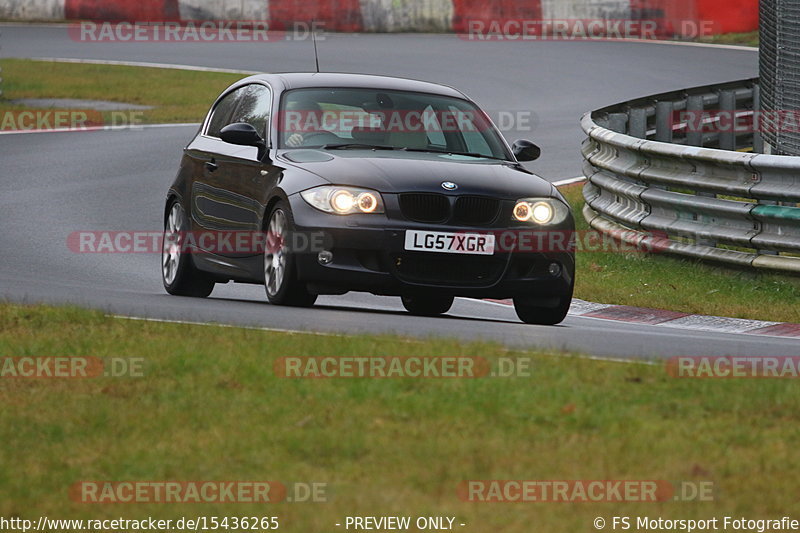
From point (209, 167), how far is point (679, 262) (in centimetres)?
424

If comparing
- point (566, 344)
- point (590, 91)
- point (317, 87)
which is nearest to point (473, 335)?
point (566, 344)

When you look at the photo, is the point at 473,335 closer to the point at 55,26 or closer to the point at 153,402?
the point at 153,402

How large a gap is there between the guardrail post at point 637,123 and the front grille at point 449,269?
9099mm

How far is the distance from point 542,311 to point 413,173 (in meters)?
1.35

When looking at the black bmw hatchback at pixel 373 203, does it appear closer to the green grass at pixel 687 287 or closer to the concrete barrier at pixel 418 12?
the green grass at pixel 687 287

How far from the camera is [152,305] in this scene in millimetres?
10148

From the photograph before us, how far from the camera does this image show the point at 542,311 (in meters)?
10.5

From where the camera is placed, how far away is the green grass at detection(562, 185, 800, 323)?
11.9 m

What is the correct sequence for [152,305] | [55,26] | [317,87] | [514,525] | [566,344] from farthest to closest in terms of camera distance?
1. [55,26]
2. [317,87]
3. [152,305]
4. [566,344]
5. [514,525]

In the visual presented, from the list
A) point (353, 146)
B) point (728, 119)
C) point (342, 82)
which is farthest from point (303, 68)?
point (353, 146)

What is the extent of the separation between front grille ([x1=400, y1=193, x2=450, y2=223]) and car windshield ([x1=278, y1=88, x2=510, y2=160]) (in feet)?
2.91

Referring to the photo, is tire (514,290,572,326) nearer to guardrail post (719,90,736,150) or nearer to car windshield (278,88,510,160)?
car windshield (278,88,510,160)

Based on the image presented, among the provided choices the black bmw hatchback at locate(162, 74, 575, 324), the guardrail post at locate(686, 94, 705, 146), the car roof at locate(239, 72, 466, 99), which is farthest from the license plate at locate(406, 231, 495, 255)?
the guardrail post at locate(686, 94, 705, 146)

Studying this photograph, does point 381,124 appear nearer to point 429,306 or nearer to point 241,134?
point 241,134
